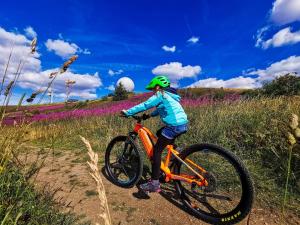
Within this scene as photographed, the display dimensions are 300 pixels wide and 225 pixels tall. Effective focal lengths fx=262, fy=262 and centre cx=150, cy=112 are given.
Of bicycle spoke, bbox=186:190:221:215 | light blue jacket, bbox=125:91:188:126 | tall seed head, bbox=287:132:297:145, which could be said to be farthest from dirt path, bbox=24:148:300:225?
tall seed head, bbox=287:132:297:145

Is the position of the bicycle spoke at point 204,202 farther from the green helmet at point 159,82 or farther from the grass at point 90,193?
the green helmet at point 159,82

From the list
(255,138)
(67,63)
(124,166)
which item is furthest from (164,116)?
(255,138)

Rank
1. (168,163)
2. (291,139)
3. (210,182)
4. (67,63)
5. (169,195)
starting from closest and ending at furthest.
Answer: (291,139)
(67,63)
(210,182)
(168,163)
(169,195)

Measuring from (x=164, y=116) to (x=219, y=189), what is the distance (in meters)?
1.69

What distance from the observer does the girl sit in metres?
4.46

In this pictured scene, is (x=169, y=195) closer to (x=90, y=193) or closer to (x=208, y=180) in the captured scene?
(x=208, y=180)

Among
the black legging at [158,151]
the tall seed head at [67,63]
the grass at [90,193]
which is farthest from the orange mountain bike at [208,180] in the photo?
the tall seed head at [67,63]

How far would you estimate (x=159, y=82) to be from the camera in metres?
4.61

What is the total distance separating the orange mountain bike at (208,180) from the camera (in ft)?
12.2

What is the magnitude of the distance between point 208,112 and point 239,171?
454 cm

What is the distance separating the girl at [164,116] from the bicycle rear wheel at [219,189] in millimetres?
353

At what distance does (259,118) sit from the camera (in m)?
6.60

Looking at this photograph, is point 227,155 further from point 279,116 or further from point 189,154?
point 279,116

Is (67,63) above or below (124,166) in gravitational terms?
above
